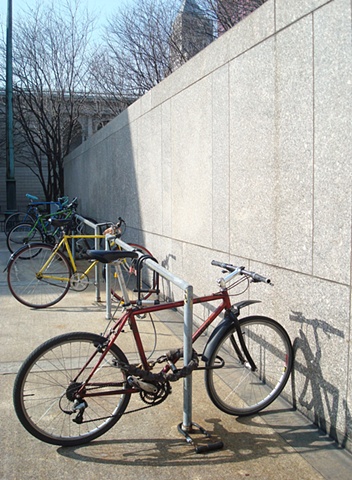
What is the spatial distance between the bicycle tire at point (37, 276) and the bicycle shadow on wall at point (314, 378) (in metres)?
3.64

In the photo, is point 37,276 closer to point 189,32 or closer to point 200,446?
point 200,446

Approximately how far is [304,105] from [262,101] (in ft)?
2.18

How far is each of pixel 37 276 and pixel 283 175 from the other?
12.3 ft

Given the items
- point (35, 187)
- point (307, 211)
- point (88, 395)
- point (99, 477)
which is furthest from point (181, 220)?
point (35, 187)

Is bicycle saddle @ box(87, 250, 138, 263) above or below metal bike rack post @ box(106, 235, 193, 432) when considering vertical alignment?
above

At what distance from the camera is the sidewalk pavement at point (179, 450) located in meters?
2.95

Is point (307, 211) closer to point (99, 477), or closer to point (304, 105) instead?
point (304, 105)

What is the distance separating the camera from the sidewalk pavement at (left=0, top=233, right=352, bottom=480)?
295 cm

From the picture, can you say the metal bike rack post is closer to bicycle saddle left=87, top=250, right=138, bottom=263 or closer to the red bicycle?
the red bicycle

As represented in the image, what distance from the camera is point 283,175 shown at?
12.5ft

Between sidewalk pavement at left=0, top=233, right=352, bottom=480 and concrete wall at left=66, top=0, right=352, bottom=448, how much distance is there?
0.68ft

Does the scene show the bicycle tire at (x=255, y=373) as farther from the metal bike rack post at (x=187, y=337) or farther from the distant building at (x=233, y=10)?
the distant building at (x=233, y=10)

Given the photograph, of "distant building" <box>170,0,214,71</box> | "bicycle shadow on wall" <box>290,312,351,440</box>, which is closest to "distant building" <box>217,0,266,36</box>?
"distant building" <box>170,0,214,71</box>

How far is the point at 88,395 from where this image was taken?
3.25 m
